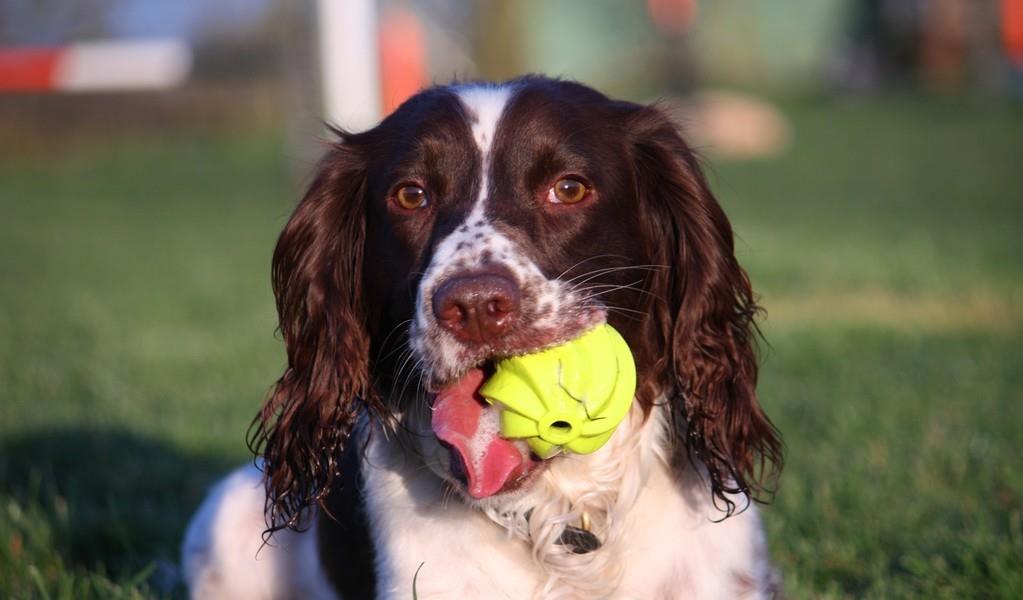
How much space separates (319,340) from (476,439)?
2.13ft

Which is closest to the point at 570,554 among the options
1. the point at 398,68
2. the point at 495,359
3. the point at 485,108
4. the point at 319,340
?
the point at 495,359

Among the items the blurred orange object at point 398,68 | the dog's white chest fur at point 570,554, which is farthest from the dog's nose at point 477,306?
the blurred orange object at point 398,68

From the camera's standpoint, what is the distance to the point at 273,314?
27.5 ft

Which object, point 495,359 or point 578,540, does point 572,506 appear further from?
point 495,359

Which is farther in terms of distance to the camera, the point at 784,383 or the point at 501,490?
the point at 784,383

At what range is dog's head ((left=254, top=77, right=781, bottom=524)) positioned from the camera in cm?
275

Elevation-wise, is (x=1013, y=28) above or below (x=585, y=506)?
below

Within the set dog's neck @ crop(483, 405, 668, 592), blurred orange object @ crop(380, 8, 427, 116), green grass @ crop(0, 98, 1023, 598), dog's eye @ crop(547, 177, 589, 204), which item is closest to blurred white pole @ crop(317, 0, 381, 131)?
green grass @ crop(0, 98, 1023, 598)

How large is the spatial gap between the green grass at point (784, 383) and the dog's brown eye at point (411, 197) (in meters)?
1.30

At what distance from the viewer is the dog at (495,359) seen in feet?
9.30

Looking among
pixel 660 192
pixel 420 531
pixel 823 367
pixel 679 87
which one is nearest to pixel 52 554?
pixel 420 531

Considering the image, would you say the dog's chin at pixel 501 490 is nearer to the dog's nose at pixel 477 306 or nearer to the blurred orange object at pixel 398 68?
the dog's nose at pixel 477 306

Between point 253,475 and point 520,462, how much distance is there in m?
1.37

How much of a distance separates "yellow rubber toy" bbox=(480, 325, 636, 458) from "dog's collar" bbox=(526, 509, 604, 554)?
313mm
